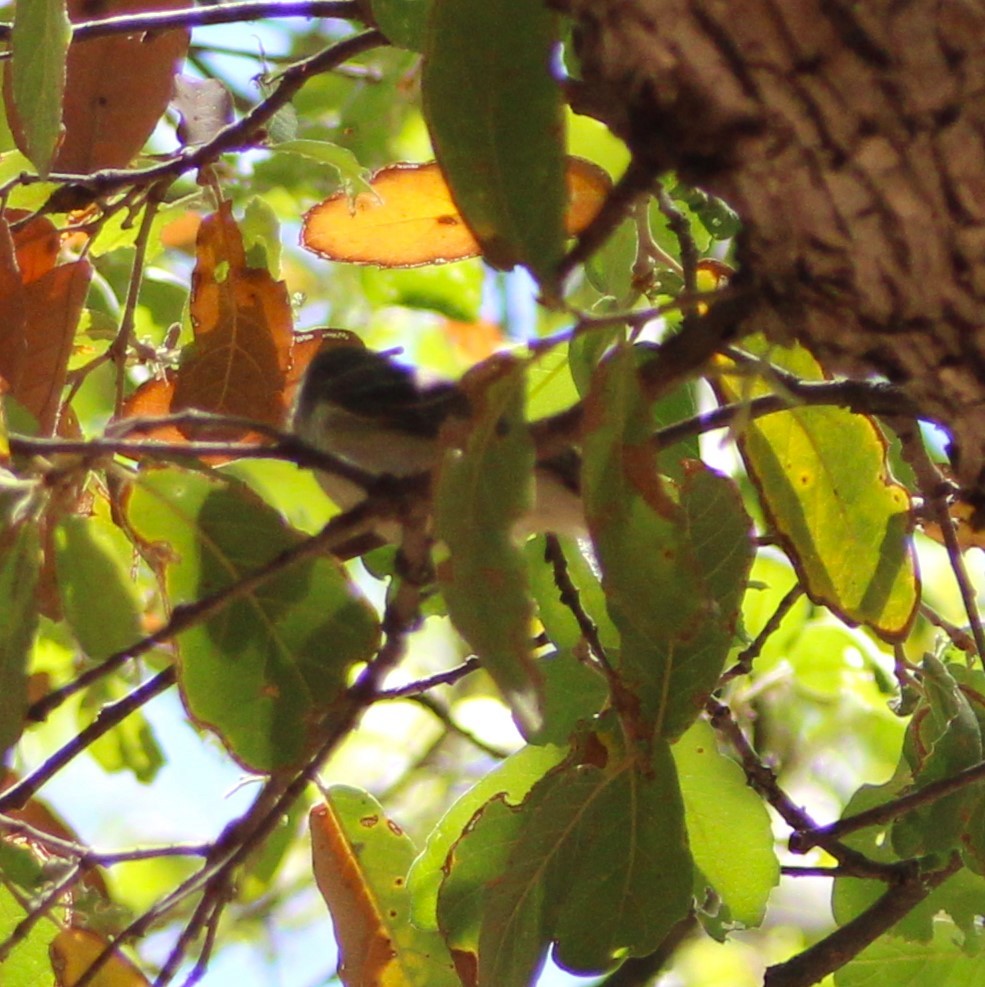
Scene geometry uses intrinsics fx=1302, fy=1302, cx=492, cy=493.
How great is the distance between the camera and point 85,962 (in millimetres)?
1274

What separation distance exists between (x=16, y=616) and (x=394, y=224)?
1.98ft

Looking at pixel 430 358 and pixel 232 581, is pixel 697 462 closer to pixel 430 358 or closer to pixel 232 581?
pixel 232 581

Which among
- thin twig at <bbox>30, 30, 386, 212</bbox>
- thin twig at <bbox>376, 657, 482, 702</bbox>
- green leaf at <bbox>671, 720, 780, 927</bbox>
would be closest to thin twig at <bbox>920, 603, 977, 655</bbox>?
green leaf at <bbox>671, 720, 780, 927</bbox>

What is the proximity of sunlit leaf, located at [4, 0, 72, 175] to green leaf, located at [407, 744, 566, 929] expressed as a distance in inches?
30.1

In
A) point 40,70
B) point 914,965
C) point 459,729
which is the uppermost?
point 40,70

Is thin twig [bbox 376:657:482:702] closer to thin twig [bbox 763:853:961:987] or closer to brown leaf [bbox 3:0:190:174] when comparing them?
thin twig [bbox 763:853:961:987]

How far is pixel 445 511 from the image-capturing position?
839 millimetres

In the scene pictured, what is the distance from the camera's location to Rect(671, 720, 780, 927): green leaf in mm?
1334

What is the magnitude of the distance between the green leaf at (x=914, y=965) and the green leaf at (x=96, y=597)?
932 millimetres

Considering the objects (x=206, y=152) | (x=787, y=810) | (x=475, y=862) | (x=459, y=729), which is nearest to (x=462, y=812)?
(x=475, y=862)

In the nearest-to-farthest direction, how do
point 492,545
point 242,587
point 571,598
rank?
point 492,545 → point 242,587 → point 571,598

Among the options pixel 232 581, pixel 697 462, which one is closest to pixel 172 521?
pixel 232 581

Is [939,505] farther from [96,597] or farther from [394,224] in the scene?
[96,597]

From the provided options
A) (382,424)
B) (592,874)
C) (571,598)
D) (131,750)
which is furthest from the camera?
(131,750)
